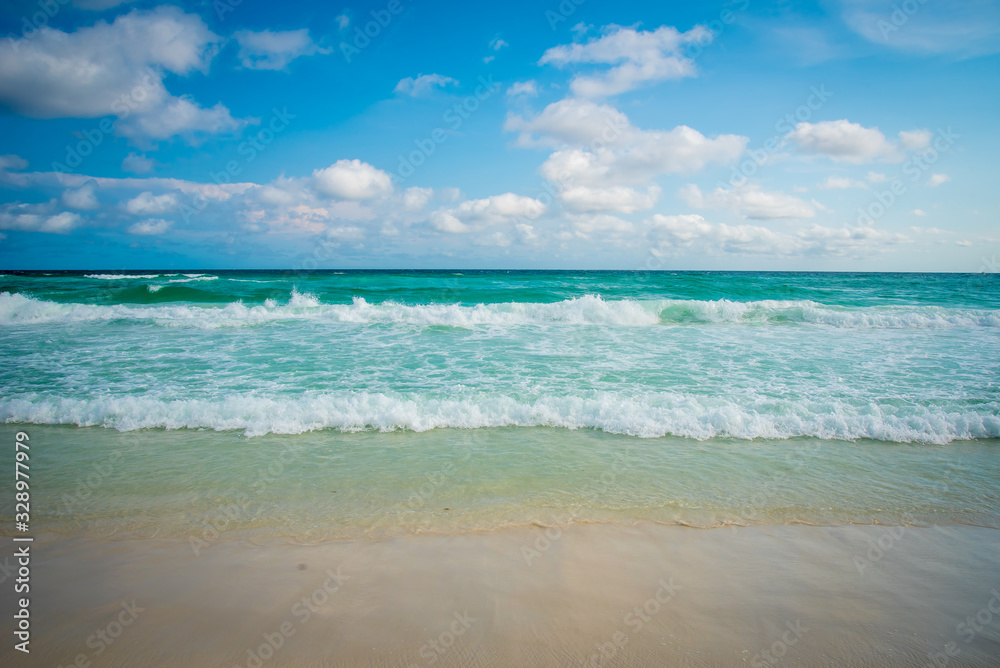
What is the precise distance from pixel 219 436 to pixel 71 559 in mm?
2795

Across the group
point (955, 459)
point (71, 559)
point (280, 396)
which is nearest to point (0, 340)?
point (280, 396)

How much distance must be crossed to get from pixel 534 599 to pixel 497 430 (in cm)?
343

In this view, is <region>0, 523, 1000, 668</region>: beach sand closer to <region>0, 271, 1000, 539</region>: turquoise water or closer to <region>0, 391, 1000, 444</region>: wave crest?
<region>0, 271, 1000, 539</region>: turquoise water

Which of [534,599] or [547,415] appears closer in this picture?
[534,599]

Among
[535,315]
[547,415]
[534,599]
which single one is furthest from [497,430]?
[535,315]

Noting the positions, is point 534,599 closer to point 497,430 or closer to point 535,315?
point 497,430

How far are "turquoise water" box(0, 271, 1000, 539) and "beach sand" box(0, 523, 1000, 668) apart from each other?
380 millimetres

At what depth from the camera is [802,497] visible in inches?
176

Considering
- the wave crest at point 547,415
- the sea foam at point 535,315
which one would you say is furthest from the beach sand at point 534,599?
the sea foam at point 535,315

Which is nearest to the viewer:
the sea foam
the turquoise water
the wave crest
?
the turquoise water

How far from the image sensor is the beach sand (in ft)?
8.53

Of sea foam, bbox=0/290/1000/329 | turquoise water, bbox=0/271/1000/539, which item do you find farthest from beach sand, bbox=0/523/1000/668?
sea foam, bbox=0/290/1000/329

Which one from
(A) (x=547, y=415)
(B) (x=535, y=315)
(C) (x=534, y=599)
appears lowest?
(C) (x=534, y=599)

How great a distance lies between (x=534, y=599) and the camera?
9.88 feet
